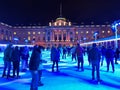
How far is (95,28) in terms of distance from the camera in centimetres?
11838

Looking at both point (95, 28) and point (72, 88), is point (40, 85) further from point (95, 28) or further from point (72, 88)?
point (95, 28)

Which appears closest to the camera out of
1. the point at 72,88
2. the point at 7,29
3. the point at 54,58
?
the point at 72,88

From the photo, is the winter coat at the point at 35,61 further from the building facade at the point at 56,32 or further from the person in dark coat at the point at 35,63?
the building facade at the point at 56,32

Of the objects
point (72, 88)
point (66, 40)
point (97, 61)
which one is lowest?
point (72, 88)

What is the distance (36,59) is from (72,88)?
83.8 inches

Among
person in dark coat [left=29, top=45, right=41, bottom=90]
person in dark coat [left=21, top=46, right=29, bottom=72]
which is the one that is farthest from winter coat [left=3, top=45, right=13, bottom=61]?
person in dark coat [left=29, top=45, right=41, bottom=90]

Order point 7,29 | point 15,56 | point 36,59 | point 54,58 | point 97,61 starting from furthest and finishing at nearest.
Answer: point 7,29, point 54,58, point 15,56, point 97,61, point 36,59

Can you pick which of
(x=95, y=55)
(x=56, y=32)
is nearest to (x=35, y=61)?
(x=95, y=55)

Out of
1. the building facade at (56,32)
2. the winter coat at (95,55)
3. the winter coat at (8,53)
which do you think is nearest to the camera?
the winter coat at (95,55)

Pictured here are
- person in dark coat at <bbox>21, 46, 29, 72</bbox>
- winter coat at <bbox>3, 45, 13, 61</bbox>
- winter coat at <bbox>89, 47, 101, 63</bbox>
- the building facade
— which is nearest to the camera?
winter coat at <bbox>89, 47, 101, 63</bbox>

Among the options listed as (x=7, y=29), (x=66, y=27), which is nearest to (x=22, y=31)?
(x=7, y=29)

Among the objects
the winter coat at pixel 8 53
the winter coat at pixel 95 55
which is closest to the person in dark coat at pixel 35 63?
the winter coat at pixel 95 55

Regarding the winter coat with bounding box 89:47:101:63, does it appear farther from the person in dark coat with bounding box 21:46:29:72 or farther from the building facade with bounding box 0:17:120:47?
the building facade with bounding box 0:17:120:47

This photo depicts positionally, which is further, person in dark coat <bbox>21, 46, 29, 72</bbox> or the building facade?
the building facade
